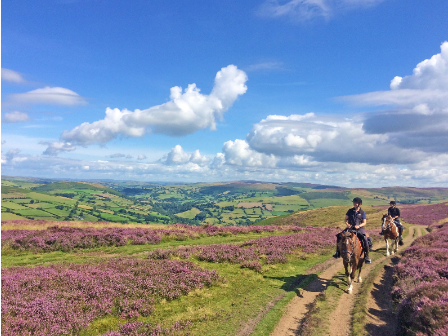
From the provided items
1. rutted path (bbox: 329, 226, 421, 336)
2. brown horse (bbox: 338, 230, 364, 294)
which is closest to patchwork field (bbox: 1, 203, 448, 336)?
rutted path (bbox: 329, 226, 421, 336)

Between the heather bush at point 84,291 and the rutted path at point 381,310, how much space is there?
826 centimetres

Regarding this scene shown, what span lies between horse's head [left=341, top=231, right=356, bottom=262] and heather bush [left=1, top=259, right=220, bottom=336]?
7.58 m

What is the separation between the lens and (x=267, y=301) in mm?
13117

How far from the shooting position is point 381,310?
12297 millimetres

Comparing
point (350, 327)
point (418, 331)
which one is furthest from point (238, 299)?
point (418, 331)

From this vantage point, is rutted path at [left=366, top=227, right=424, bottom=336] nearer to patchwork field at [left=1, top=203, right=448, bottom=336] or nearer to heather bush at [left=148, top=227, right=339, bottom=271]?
patchwork field at [left=1, top=203, right=448, bottom=336]

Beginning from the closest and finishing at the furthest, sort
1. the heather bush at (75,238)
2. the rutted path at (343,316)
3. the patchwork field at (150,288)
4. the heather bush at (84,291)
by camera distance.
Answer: the heather bush at (84,291) → the patchwork field at (150,288) → the rutted path at (343,316) → the heather bush at (75,238)

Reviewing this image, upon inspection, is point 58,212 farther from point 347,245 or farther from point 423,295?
point 423,295

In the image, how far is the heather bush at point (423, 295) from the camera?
9.43 m

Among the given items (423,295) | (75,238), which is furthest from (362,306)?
(75,238)

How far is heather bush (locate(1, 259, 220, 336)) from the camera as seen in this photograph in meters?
9.73

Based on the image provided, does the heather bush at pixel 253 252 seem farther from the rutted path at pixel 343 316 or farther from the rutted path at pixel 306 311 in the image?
the rutted path at pixel 343 316

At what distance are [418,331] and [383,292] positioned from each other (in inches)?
221

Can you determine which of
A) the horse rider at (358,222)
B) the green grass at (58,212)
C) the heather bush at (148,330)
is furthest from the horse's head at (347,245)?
the green grass at (58,212)
